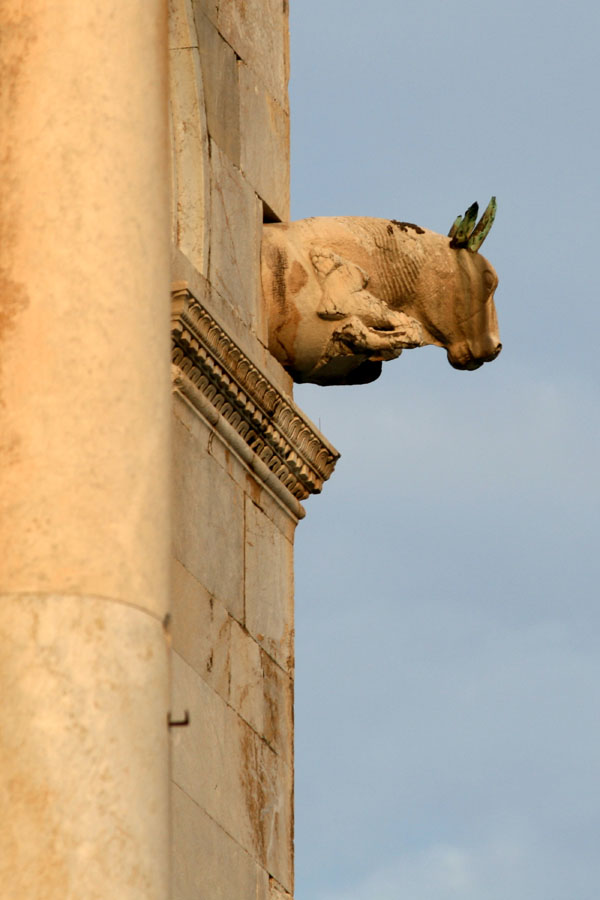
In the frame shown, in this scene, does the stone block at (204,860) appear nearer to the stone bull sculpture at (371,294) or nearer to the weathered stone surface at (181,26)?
the stone bull sculpture at (371,294)

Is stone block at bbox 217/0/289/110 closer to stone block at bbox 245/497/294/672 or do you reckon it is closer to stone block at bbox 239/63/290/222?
stone block at bbox 239/63/290/222

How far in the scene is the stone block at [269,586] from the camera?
10641 mm

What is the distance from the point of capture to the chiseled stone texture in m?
6.70

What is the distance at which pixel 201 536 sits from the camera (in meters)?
10.0

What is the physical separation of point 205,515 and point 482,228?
2714 mm

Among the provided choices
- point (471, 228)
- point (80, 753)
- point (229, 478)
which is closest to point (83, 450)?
point (80, 753)

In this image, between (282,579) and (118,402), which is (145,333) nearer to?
(118,402)

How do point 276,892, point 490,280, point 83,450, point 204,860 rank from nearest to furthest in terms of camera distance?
point 83,450 → point 204,860 → point 276,892 → point 490,280

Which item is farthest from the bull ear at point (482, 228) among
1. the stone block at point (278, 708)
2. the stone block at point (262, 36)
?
the stone block at point (278, 708)

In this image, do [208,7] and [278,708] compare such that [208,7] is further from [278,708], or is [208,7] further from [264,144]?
[278,708]

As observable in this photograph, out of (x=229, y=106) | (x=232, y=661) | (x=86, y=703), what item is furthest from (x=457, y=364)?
(x=86, y=703)

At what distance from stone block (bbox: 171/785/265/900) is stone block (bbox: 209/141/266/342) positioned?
2.44m

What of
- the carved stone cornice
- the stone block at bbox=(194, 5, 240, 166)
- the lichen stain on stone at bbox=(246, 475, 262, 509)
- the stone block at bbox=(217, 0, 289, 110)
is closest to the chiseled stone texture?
the carved stone cornice

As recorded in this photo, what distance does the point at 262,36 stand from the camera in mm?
11906
